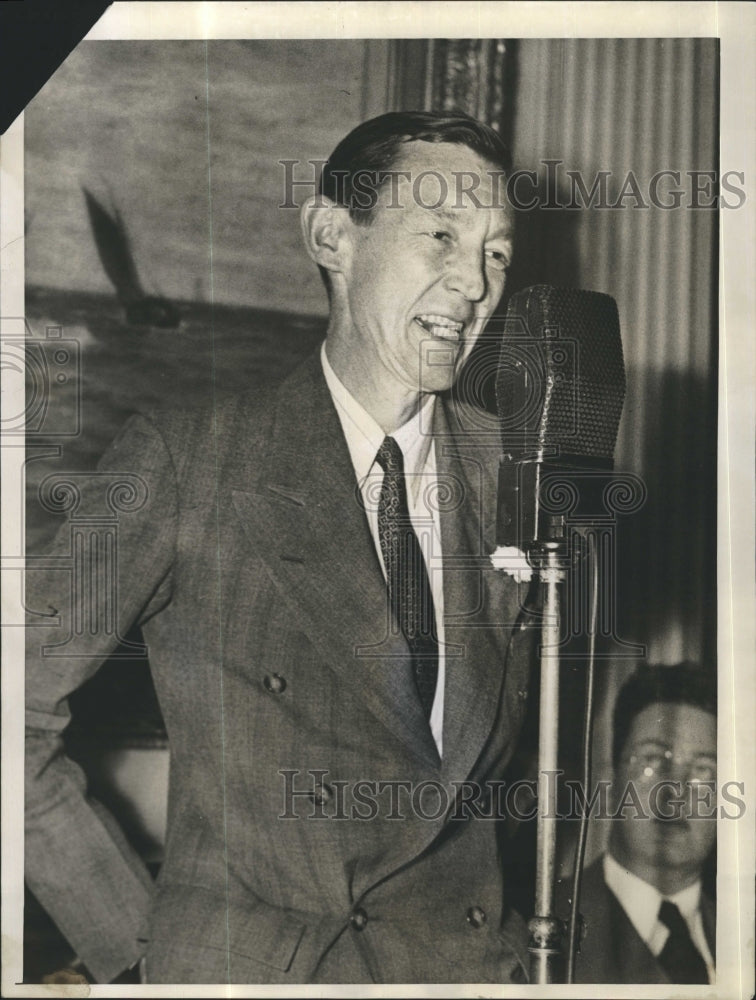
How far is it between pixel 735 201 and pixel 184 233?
134 cm

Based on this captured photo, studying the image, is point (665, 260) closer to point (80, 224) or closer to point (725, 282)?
point (725, 282)

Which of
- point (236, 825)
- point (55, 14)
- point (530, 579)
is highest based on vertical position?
point (55, 14)

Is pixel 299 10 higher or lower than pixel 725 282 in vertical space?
higher

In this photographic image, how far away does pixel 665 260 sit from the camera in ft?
8.43

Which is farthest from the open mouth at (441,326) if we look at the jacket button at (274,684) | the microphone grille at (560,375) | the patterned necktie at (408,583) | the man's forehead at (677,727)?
the man's forehead at (677,727)

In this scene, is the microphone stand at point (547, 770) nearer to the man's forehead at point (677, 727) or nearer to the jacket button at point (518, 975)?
the jacket button at point (518, 975)

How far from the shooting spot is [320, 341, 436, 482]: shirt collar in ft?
8.30

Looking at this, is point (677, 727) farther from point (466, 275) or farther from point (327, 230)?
point (327, 230)

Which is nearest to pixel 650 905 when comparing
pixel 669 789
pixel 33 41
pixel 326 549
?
pixel 669 789

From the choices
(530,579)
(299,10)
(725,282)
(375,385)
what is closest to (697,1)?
(725,282)

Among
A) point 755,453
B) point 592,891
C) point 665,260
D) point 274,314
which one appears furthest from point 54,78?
point 592,891

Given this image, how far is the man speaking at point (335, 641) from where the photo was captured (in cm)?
246

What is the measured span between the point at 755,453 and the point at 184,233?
147cm

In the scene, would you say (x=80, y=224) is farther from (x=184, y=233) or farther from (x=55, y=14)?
(x=55, y=14)
